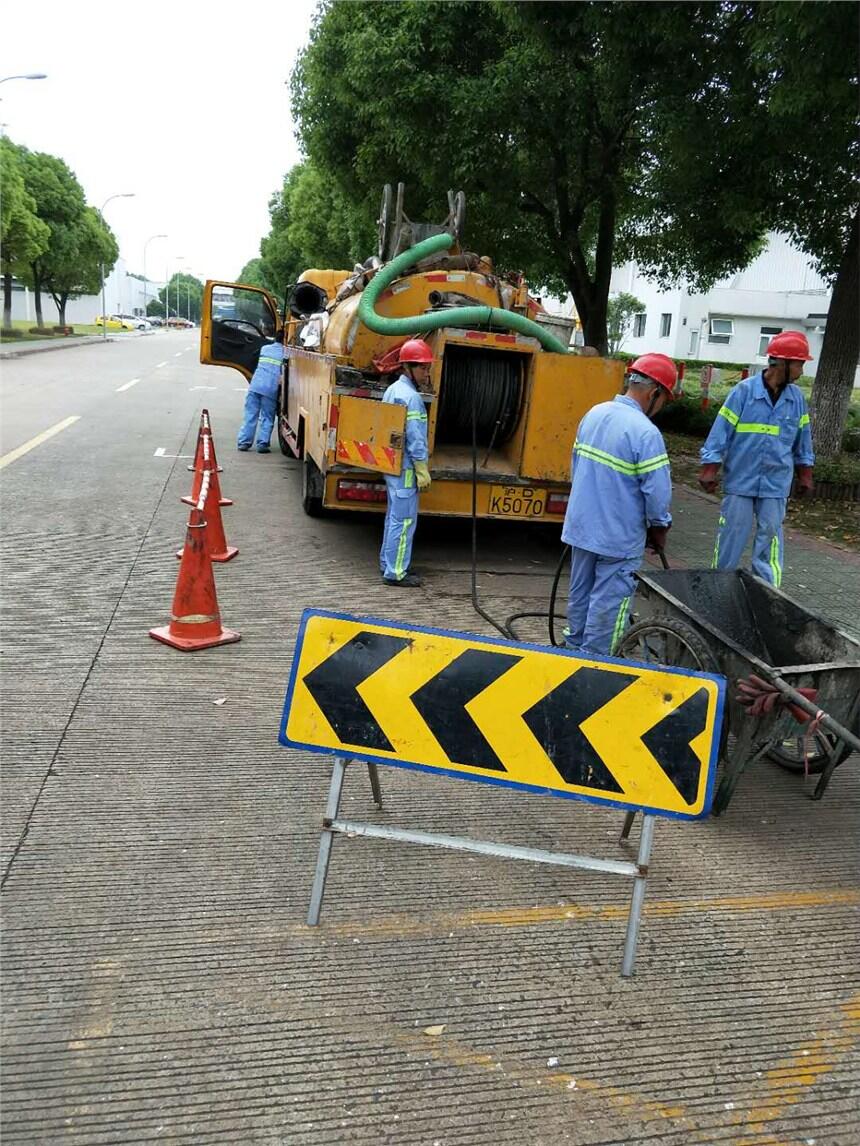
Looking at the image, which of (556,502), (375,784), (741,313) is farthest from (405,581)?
(741,313)

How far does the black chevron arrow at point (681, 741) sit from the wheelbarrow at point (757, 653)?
0.76 metres

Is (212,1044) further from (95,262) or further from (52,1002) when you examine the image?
(95,262)

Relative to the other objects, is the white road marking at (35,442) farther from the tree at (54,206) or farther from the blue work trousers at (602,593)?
the tree at (54,206)

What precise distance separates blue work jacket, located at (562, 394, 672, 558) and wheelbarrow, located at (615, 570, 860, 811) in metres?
0.30

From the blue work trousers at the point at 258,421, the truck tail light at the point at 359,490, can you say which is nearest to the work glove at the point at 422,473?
the truck tail light at the point at 359,490

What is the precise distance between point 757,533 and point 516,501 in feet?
A: 6.67

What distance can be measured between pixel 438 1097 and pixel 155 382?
2286 cm

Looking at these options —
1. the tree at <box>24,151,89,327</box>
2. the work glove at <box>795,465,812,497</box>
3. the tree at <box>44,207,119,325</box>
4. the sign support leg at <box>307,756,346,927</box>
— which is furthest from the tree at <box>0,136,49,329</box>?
the sign support leg at <box>307,756,346,927</box>

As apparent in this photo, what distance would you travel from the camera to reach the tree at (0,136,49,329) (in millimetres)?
30812

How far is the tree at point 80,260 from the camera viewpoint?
40312mm

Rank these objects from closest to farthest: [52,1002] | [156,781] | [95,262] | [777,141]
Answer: [52,1002] → [156,781] → [777,141] → [95,262]

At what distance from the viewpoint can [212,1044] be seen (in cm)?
235

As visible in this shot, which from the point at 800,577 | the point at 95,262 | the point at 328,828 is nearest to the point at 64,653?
the point at 328,828

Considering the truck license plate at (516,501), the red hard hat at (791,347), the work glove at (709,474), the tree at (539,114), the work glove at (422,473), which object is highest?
the tree at (539,114)
